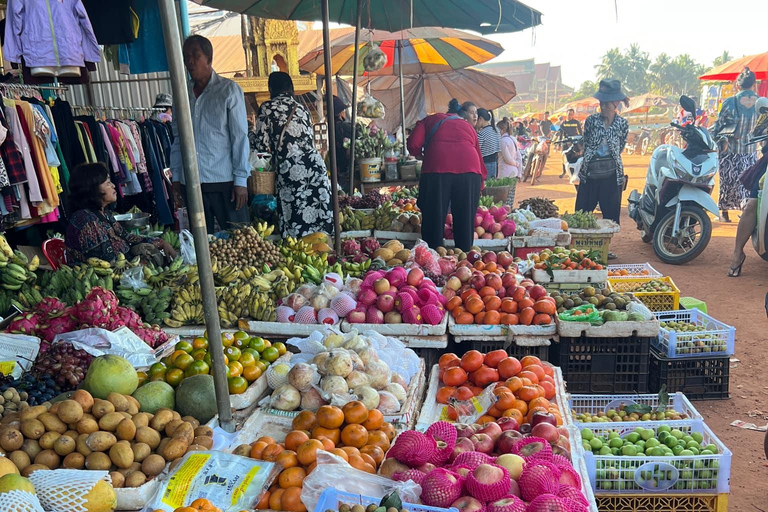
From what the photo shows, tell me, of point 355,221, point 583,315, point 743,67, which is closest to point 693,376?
point 583,315

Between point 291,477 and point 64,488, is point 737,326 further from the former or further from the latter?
point 64,488

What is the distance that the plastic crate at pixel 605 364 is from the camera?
3.61 meters

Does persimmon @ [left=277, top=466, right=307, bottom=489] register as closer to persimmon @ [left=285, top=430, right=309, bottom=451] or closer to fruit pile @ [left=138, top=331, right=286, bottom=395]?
persimmon @ [left=285, top=430, right=309, bottom=451]

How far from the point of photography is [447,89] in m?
15.3

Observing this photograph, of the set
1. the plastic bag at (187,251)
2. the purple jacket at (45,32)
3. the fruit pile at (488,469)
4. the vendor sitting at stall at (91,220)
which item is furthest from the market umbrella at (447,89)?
the fruit pile at (488,469)

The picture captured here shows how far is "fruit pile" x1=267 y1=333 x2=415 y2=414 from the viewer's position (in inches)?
102

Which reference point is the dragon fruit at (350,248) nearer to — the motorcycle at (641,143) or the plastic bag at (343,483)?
the plastic bag at (343,483)

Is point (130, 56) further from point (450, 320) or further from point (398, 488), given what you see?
point (398, 488)

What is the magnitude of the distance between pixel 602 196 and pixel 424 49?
459cm

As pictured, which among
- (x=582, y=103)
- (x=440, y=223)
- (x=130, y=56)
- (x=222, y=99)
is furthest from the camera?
(x=582, y=103)

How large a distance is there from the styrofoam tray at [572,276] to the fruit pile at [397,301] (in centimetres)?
114

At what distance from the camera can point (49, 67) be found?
4.83m

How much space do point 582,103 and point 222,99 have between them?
137 ft

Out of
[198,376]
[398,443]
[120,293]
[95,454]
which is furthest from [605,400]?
[120,293]
